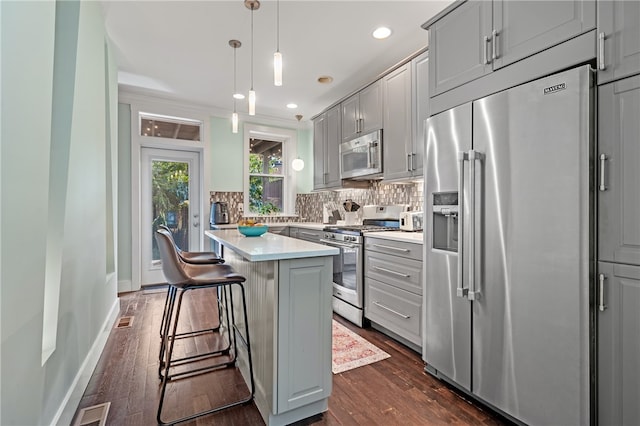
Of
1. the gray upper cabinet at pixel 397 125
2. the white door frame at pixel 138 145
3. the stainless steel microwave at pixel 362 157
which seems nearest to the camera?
the gray upper cabinet at pixel 397 125

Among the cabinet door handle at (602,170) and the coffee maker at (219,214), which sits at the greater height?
the cabinet door handle at (602,170)

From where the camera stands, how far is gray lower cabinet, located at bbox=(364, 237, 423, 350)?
8.09ft

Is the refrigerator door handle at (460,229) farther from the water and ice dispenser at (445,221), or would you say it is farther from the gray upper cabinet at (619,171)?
the gray upper cabinet at (619,171)

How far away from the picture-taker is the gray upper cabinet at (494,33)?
4.84 ft

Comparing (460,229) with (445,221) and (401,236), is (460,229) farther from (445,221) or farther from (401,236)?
(401,236)

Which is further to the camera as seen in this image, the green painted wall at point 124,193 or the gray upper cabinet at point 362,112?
the green painted wall at point 124,193

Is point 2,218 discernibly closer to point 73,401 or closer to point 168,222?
point 73,401

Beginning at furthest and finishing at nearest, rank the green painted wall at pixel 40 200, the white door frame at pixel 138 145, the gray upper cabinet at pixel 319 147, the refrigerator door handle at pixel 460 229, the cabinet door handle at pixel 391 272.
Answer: the gray upper cabinet at pixel 319 147 < the white door frame at pixel 138 145 < the cabinet door handle at pixel 391 272 < the refrigerator door handle at pixel 460 229 < the green painted wall at pixel 40 200

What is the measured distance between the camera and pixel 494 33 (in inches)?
69.1

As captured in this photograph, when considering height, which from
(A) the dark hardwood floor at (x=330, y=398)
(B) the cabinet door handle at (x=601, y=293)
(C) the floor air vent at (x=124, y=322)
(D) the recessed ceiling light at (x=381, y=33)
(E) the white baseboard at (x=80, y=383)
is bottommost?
(A) the dark hardwood floor at (x=330, y=398)

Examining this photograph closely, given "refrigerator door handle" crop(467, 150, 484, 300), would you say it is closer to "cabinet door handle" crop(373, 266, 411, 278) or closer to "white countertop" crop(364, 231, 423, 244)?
"white countertop" crop(364, 231, 423, 244)

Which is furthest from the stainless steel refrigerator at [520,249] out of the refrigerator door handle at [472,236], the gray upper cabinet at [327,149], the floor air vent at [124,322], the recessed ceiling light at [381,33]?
Answer: the floor air vent at [124,322]

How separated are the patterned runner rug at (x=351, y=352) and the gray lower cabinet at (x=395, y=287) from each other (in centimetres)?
25

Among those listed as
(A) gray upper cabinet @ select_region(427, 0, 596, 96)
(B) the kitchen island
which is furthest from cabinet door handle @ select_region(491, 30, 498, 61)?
(B) the kitchen island
